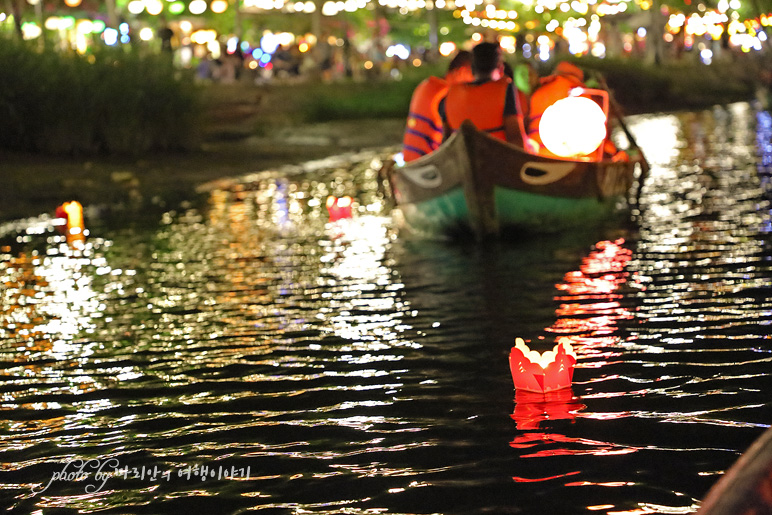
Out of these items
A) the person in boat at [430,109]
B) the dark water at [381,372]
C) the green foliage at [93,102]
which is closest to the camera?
the dark water at [381,372]

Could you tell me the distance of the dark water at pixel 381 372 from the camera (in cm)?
491

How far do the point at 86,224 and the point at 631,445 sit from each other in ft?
40.0

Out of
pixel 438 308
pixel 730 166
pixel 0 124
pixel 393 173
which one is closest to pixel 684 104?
pixel 730 166

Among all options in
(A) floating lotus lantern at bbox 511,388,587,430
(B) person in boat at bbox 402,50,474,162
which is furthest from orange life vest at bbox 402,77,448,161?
(A) floating lotus lantern at bbox 511,388,587,430

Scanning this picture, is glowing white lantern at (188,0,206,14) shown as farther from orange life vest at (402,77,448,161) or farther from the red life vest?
the red life vest

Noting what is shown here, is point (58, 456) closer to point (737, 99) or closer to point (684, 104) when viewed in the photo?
point (684, 104)

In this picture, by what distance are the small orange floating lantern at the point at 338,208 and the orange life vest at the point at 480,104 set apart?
11.6 feet

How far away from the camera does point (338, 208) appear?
15133 mm

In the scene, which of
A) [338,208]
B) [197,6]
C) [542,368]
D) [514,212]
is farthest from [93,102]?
[197,6]

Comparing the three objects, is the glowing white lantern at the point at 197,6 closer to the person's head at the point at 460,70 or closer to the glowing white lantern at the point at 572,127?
the person's head at the point at 460,70

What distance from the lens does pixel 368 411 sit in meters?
5.99

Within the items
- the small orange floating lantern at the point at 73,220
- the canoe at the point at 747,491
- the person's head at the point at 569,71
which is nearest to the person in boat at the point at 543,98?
the person's head at the point at 569,71

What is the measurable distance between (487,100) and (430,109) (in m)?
1.05

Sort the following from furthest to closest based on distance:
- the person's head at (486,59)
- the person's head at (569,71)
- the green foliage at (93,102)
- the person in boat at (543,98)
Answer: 1. the green foliage at (93,102)
2. the person's head at (569,71)
3. the person in boat at (543,98)
4. the person's head at (486,59)
